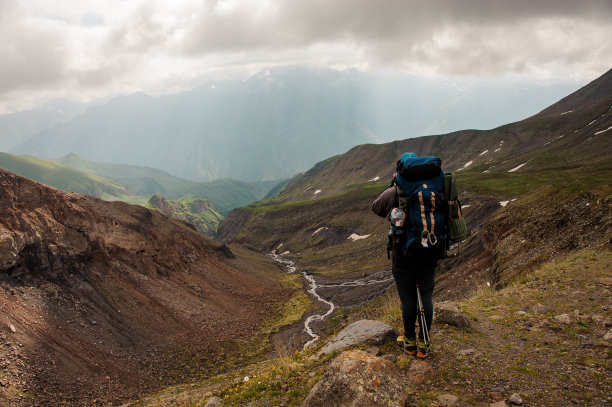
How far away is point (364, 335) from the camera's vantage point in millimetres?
8148

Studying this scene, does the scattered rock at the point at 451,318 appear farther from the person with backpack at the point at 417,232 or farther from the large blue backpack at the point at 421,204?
the large blue backpack at the point at 421,204

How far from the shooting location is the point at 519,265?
2111 centimetres

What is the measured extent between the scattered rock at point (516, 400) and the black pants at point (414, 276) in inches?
81.0

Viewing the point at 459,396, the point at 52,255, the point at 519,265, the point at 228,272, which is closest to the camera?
the point at 459,396

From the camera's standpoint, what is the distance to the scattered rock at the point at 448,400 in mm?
5269

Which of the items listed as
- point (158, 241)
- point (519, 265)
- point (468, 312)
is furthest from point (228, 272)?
point (468, 312)

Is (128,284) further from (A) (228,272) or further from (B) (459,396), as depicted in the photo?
(B) (459,396)

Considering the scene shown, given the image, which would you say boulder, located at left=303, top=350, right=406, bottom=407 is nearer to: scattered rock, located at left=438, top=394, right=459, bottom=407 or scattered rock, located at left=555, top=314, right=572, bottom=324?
scattered rock, located at left=438, top=394, right=459, bottom=407

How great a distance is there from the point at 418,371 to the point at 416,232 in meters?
2.55

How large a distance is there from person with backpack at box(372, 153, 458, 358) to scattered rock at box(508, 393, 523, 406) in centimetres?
183

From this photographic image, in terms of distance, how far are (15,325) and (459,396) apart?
3003 cm

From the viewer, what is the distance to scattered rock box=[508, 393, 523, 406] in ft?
16.6

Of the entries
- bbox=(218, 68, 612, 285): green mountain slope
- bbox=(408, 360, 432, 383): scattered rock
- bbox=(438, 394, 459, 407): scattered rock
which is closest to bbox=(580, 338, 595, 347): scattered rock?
bbox=(408, 360, 432, 383): scattered rock

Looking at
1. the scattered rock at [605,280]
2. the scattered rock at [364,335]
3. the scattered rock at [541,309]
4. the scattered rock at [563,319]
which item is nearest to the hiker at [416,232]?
the scattered rock at [364,335]
